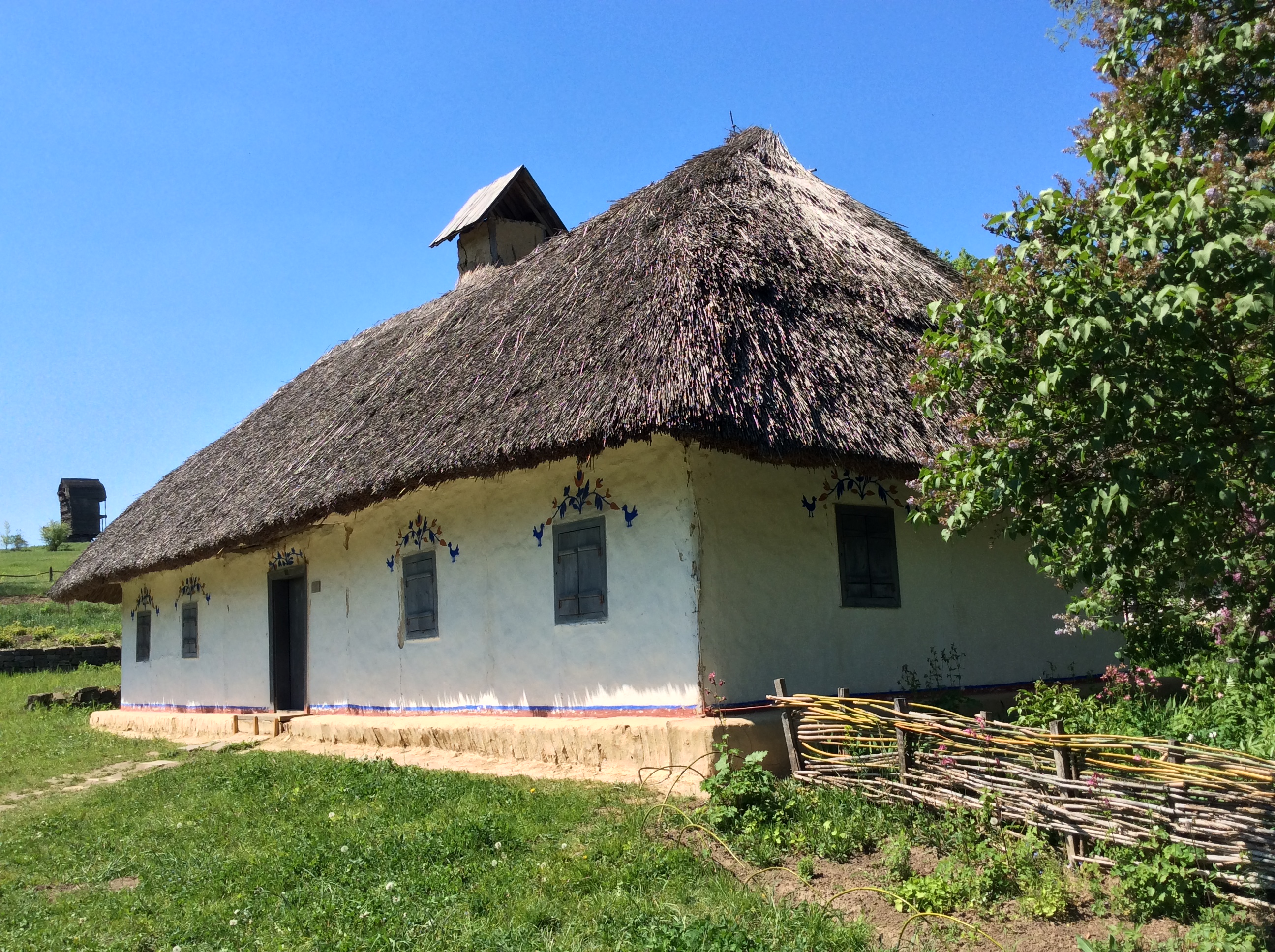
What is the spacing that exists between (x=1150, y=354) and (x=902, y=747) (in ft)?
8.94

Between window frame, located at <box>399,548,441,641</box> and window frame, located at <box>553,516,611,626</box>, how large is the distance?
1798 millimetres

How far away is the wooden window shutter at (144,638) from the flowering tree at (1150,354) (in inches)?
576

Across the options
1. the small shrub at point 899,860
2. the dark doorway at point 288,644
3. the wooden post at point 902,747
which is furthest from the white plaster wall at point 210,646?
the small shrub at point 899,860

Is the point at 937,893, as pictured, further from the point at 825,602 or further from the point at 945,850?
the point at 825,602

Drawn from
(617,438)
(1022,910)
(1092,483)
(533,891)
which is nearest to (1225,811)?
(1022,910)

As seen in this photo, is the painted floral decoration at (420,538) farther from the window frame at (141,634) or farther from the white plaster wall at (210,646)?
the window frame at (141,634)

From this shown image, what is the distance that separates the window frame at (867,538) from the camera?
8.44 m

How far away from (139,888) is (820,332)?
19.7 feet

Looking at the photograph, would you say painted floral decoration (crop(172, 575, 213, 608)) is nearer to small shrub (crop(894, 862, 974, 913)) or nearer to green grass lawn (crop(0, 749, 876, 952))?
green grass lawn (crop(0, 749, 876, 952))

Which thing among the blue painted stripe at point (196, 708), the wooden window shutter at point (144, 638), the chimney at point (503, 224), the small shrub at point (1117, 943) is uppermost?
the chimney at point (503, 224)

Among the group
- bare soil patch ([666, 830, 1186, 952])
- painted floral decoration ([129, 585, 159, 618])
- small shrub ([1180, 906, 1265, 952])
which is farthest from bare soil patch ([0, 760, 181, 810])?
small shrub ([1180, 906, 1265, 952])

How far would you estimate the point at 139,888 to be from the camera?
5.72 metres

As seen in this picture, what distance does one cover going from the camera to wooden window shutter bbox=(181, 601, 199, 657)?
14.7 m

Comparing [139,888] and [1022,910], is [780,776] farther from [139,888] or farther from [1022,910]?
[139,888]
